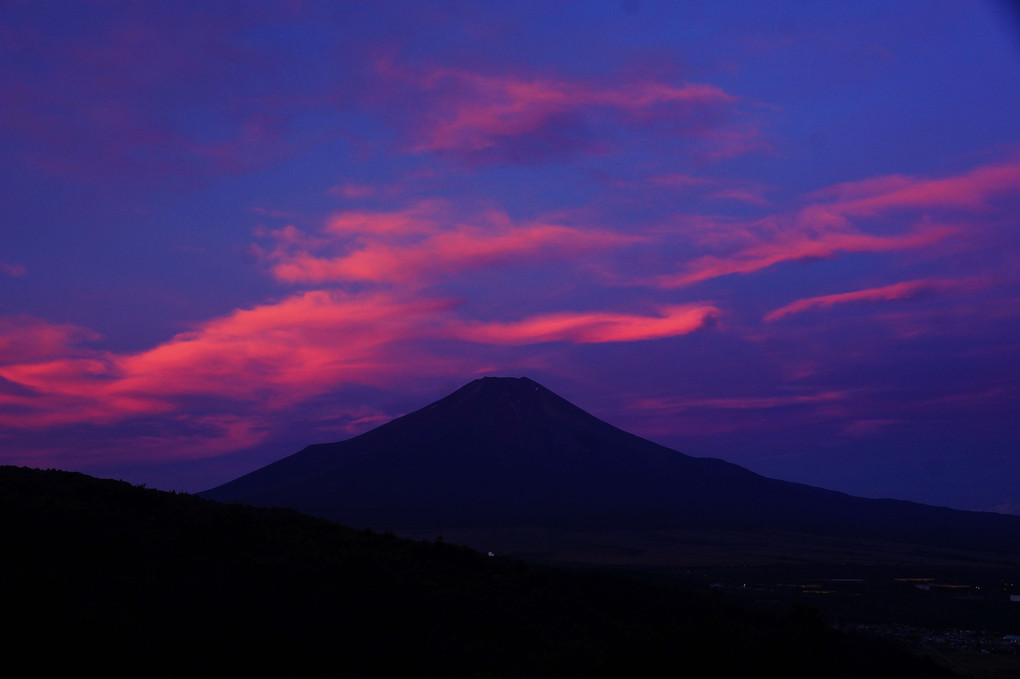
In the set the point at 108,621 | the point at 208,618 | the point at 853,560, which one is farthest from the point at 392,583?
the point at 853,560

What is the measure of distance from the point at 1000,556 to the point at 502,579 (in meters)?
128

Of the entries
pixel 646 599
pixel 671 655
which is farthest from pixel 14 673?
pixel 646 599

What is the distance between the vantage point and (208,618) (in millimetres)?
29234

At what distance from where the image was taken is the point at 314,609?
3095 cm

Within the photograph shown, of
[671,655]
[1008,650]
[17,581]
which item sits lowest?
[1008,650]

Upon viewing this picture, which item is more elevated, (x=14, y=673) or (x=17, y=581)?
(x=17, y=581)

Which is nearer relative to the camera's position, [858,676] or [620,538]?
[858,676]

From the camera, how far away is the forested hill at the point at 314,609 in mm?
26250

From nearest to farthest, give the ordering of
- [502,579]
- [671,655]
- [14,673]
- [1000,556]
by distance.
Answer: [14,673] → [671,655] → [502,579] → [1000,556]

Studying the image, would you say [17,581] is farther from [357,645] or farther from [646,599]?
[646,599]

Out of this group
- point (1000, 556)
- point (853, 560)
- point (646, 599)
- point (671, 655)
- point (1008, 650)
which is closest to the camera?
point (671, 655)

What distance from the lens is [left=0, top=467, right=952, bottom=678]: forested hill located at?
26250 millimetres

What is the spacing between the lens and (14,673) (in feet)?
74.1

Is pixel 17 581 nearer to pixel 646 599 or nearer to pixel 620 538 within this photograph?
pixel 646 599
